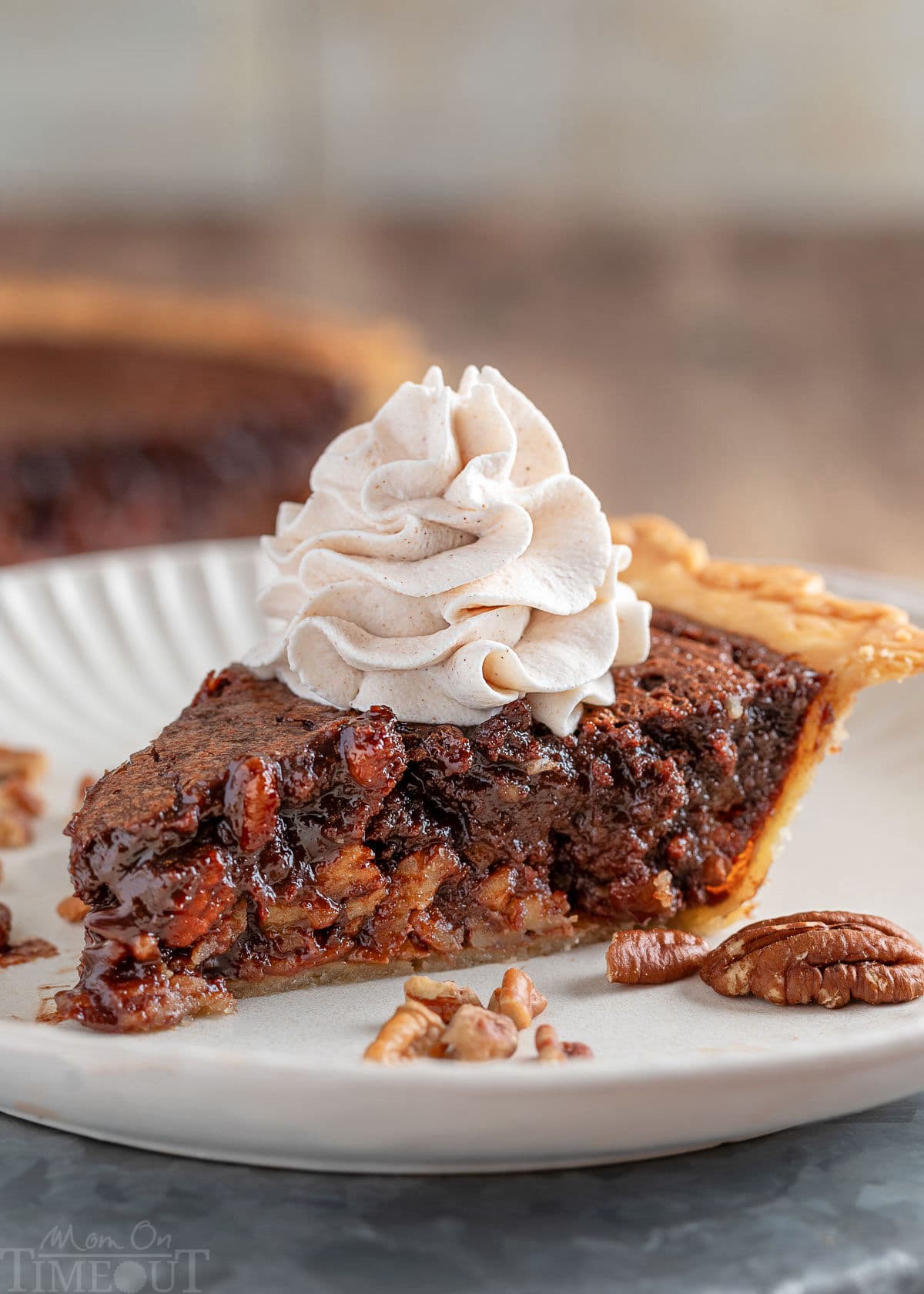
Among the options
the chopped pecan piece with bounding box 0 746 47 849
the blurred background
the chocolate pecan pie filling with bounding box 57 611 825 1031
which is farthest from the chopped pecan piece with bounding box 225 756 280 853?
the blurred background

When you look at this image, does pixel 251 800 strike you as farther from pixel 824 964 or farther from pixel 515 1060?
pixel 824 964

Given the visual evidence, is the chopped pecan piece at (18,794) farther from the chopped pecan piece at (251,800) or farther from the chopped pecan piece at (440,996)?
the chopped pecan piece at (440,996)

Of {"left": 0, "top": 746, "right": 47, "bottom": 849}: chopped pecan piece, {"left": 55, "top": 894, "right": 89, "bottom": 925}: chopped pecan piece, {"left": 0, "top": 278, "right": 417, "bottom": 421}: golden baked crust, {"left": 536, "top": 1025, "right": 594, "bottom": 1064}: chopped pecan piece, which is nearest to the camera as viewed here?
{"left": 536, "top": 1025, "right": 594, "bottom": 1064}: chopped pecan piece

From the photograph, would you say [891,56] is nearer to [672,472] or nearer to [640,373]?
[640,373]

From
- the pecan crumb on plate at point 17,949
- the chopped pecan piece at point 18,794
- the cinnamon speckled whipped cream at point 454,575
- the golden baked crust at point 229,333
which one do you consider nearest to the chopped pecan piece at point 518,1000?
the cinnamon speckled whipped cream at point 454,575

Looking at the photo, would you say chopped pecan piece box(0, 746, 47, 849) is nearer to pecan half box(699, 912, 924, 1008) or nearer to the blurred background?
pecan half box(699, 912, 924, 1008)

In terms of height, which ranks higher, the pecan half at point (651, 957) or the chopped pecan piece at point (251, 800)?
the chopped pecan piece at point (251, 800)

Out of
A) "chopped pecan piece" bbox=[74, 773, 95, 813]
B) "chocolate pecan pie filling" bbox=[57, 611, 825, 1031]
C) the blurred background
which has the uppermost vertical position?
the blurred background
